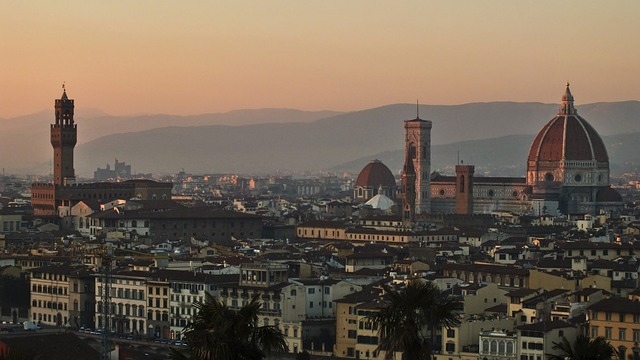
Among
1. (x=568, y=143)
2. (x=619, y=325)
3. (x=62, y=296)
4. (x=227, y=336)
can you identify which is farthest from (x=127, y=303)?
(x=568, y=143)

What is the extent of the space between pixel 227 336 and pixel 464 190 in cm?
14496

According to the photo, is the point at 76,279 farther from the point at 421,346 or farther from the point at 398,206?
the point at 398,206

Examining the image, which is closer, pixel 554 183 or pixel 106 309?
pixel 106 309

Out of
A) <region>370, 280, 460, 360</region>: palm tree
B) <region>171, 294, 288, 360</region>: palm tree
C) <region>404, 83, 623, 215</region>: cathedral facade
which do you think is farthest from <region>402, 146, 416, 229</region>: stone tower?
<region>171, 294, 288, 360</region>: palm tree

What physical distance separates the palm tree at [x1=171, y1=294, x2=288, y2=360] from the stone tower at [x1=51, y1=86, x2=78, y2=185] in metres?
119

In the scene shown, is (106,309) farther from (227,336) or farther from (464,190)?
(464,190)

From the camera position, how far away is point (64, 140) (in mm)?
163125

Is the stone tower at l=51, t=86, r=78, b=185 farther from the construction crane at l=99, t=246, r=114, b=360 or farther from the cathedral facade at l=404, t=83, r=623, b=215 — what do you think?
the construction crane at l=99, t=246, r=114, b=360

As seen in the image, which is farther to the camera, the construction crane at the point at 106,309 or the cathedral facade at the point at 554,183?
the cathedral facade at the point at 554,183

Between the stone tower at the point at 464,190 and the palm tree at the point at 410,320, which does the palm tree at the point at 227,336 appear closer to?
the palm tree at the point at 410,320

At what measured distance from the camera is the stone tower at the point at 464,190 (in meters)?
186

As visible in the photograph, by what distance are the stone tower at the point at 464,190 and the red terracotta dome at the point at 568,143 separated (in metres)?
7.70

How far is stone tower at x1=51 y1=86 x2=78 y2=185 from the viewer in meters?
163

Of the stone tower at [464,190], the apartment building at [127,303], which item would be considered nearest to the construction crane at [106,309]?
the apartment building at [127,303]
